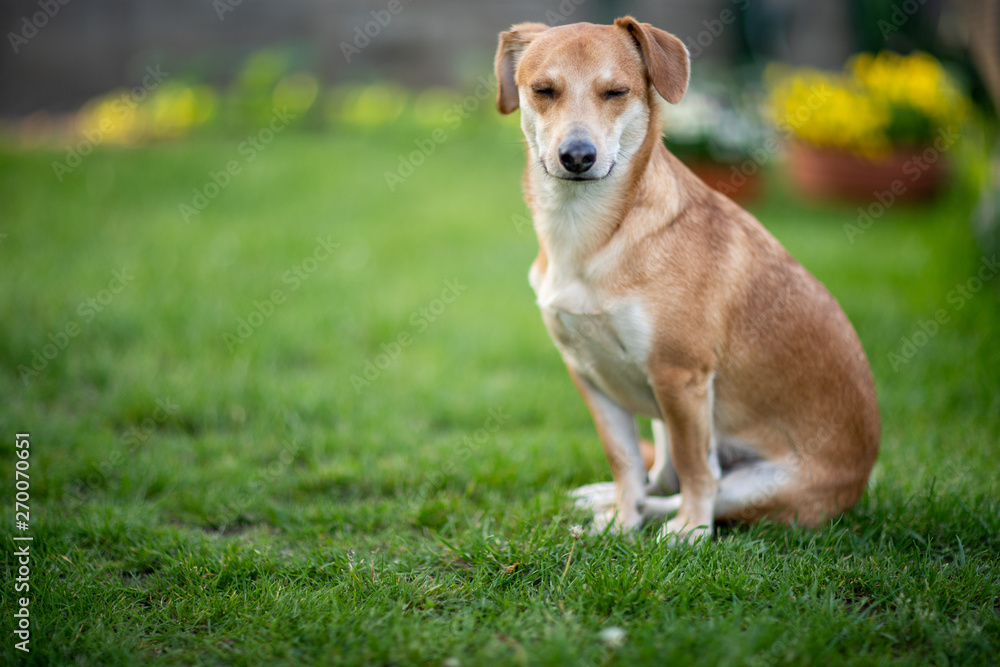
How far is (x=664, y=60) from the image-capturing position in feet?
8.48

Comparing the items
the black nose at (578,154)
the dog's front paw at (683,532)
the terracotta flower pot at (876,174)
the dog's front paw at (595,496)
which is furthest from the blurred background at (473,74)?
the black nose at (578,154)

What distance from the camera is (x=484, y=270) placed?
602cm

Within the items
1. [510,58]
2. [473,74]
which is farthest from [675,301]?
[473,74]

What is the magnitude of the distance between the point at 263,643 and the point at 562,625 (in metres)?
0.88

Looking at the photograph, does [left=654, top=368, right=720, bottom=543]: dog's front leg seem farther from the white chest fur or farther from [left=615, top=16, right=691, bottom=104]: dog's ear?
[left=615, top=16, right=691, bottom=104]: dog's ear

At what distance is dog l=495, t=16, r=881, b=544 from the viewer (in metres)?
2.58

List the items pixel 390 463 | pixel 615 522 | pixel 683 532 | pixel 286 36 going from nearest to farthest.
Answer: pixel 683 532 < pixel 615 522 < pixel 390 463 < pixel 286 36

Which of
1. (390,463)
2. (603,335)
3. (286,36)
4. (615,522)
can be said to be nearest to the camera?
(603,335)

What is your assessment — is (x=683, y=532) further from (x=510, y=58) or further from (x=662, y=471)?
(x=510, y=58)

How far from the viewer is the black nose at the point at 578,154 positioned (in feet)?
8.05

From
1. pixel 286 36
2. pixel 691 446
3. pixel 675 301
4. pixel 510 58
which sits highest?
pixel 510 58

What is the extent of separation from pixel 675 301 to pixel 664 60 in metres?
0.81

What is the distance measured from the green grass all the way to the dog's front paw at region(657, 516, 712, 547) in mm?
53

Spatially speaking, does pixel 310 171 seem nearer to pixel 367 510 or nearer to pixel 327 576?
pixel 367 510
